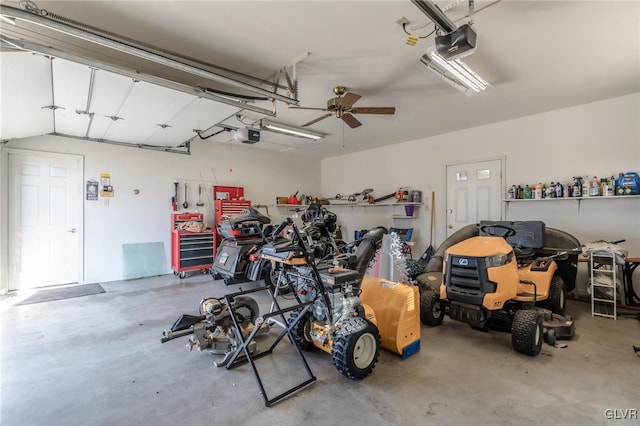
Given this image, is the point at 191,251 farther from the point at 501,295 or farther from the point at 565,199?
the point at 565,199

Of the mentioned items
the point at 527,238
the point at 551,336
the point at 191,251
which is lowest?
the point at 551,336

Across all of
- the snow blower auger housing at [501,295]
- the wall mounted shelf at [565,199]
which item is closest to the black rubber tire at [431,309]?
the snow blower auger housing at [501,295]

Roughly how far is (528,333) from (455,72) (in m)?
2.67

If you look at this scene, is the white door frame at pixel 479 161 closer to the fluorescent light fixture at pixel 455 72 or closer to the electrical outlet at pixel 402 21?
the fluorescent light fixture at pixel 455 72

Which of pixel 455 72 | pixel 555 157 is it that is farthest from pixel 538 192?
pixel 455 72

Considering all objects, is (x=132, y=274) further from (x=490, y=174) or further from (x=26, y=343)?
(x=490, y=174)

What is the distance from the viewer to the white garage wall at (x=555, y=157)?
4.25 metres

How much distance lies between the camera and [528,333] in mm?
2602

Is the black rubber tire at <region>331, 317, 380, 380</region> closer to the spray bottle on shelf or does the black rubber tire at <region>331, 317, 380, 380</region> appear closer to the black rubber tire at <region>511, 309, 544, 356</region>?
the black rubber tire at <region>511, 309, 544, 356</region>

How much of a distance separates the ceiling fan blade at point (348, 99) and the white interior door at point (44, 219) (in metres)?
4.91

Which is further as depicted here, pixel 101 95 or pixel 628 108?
pixel 628 108

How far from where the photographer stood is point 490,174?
219 inches

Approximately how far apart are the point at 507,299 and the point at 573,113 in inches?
146

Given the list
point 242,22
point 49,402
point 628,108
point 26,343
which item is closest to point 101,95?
point 242,22
